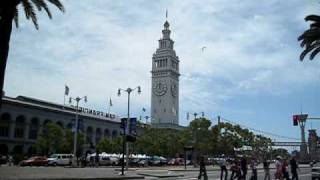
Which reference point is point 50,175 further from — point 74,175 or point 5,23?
point 5,23

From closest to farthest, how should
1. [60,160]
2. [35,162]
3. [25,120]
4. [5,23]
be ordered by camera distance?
[5,23] < [35,162] < [60,160] < [25,120]

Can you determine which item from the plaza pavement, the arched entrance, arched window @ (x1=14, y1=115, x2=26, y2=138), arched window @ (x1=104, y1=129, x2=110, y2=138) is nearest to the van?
the plaza pavement

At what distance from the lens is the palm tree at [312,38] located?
3681 cm

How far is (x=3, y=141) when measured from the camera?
10731 cm

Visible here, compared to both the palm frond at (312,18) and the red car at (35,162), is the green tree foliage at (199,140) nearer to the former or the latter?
the red car at (35,162)

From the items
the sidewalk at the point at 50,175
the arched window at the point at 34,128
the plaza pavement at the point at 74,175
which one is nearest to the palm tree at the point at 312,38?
the plaza pavement at the point at 74,175

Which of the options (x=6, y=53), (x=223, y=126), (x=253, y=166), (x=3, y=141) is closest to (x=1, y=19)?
(x=6, y=53)

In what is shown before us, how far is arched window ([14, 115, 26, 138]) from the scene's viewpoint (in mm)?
110812

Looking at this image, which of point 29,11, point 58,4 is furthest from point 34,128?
point 58,4

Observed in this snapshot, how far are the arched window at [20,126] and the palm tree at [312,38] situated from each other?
271 feet

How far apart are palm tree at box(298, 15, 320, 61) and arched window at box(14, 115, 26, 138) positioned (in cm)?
8254

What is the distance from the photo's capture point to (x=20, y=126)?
111750mm

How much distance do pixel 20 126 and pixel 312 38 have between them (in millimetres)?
85665

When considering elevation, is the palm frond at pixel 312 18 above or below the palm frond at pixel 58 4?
above
